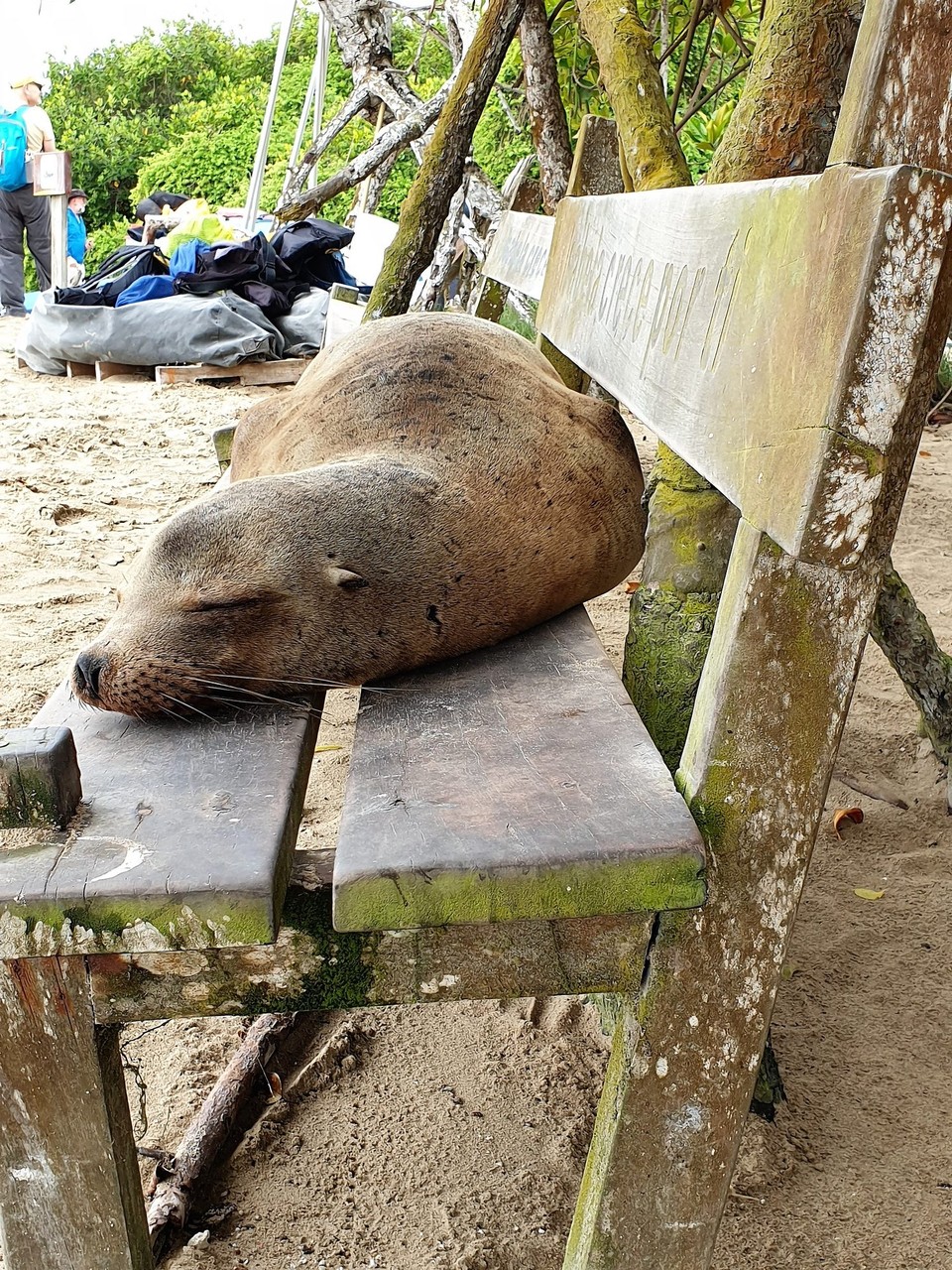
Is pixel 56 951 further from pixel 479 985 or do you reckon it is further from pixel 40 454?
pixel 40 454

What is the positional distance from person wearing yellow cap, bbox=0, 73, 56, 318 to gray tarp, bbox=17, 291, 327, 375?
14.6 ft

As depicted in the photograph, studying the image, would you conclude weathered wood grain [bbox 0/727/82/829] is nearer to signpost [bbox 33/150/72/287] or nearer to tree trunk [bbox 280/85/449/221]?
tree trunk [bbox 280/85/449/221]

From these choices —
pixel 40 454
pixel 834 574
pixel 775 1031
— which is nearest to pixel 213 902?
pixel 834 574

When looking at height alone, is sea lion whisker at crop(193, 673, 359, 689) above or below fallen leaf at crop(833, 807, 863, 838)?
above

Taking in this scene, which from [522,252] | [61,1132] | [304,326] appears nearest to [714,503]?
[61,1132]

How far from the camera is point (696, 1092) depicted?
148 centimetres

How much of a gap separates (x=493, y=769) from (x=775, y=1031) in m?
1.07

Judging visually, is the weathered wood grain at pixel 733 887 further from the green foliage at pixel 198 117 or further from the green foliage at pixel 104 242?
the green foliage at pixel 104 242

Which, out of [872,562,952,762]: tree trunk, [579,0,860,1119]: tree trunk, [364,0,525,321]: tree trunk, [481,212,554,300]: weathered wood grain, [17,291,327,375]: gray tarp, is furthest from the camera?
[17,291,327,375]: gray tarp

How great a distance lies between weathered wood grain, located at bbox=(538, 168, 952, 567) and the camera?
1142mm

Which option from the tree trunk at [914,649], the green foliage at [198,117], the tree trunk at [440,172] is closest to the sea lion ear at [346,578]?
the tree trunk at [914,649]

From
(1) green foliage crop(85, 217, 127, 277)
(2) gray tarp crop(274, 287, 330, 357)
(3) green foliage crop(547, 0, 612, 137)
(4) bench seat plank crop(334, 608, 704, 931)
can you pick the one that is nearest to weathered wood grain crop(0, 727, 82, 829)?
(4) bench seat plank crop(334, 608, 704, 931)

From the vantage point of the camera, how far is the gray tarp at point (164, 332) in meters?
8.00

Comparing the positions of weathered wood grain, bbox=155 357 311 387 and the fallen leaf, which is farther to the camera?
weathered wood grain, bbox=155 357 311 387
